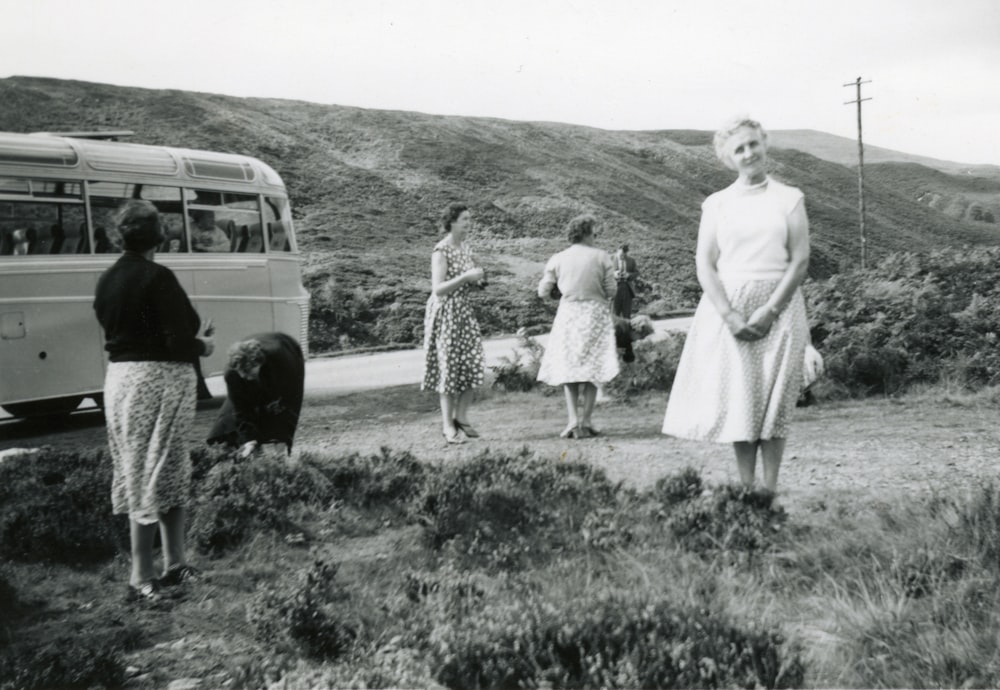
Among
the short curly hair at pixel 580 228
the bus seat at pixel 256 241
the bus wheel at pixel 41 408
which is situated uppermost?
the short curly hair at pixel 580 228

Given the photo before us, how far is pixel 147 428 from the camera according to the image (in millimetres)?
4617

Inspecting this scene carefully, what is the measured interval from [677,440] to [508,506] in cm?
293

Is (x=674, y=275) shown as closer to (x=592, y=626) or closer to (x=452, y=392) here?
(x=452, y=392)

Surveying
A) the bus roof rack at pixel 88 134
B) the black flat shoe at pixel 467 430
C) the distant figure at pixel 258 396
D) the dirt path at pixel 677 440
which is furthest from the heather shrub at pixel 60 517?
the bus roof rack at pixel 88 134

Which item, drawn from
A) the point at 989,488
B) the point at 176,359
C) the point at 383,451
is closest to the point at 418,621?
the point at 176,359

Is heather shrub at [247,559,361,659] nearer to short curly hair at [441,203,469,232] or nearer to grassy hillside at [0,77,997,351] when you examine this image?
short curly hair at [441,203,469,232]

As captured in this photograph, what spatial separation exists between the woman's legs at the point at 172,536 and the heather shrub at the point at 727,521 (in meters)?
2.38

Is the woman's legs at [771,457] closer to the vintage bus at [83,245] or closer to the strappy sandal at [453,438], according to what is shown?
the strappy sandal at [453,438]

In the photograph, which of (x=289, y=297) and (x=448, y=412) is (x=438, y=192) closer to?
(x=289, y=297)

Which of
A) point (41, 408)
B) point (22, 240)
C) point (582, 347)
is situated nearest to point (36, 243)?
point (22, 240)

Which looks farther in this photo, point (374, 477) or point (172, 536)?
point (374, 477)

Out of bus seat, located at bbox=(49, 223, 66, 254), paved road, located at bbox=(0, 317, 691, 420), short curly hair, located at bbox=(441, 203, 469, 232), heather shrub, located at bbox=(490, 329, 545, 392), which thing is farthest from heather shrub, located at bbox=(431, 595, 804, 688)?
paved road, located at bbox=(0, 317, 691, 420)

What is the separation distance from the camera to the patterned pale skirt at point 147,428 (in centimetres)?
459

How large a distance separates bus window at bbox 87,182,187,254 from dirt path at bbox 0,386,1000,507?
2.02 m
